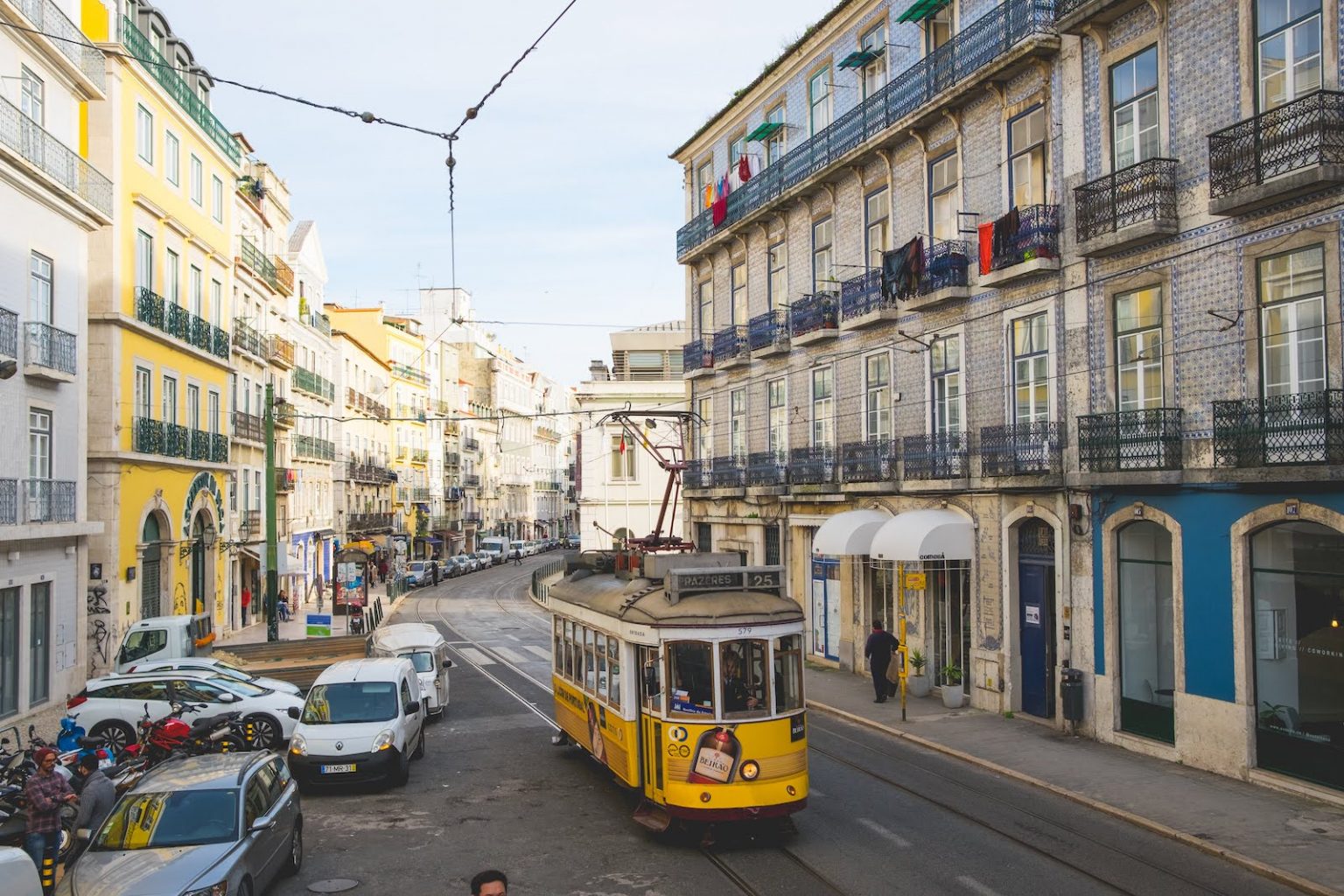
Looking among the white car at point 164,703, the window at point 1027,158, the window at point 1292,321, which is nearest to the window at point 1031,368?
the window at point 1027,158

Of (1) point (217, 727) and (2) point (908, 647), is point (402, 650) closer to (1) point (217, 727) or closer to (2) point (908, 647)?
(1) point (217, 727)

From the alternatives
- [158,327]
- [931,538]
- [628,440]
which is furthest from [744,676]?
[628,440]

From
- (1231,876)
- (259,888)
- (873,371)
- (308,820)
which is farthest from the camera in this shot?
(873,371)

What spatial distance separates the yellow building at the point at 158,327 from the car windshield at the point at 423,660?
1091 centimetres

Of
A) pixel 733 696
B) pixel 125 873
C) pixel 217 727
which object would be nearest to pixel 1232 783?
pixel 733 696

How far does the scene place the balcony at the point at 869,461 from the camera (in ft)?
84.4

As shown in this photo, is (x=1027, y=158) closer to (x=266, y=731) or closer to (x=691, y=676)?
(x=691, y=676)

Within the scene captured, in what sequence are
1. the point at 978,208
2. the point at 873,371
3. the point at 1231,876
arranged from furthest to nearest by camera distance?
the point at 873,371
the point at 978,208
the point at 1231,876

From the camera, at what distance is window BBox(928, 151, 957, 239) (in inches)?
943

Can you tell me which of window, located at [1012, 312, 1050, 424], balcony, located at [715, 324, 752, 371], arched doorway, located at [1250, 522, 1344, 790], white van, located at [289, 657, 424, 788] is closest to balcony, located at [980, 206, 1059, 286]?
window, located at [1012, 312, 1050, 424]

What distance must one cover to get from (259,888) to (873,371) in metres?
19.1

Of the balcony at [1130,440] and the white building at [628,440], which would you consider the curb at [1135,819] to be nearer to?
the balcony at [1130,440]

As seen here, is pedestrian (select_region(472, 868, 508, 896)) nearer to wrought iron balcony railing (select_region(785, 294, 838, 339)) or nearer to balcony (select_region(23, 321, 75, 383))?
balcony (select_region(23, 321, 75, 383))

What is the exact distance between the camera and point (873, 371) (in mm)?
27031
